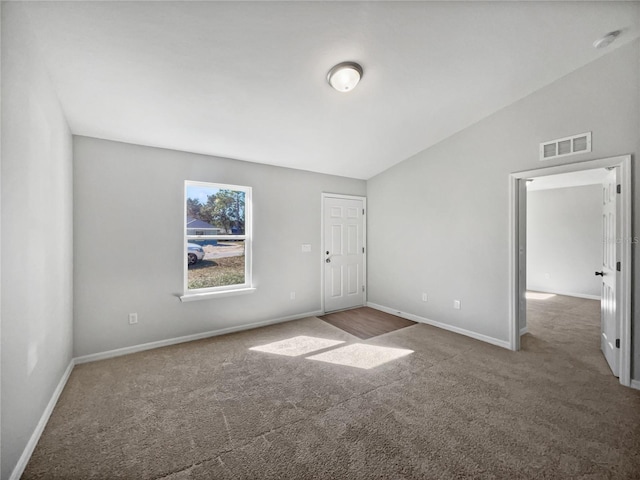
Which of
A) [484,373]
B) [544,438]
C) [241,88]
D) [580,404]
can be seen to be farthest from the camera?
[484,373]

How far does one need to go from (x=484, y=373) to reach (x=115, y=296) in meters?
4.02

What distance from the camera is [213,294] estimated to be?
11.7ft

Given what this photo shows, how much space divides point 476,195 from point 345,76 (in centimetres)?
234

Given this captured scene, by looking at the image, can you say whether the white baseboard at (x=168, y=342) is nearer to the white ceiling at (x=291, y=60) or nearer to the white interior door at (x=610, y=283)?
the white ceiling at (x=291, y=60)

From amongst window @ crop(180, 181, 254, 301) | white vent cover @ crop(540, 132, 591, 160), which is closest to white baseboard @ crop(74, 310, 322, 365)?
window @ crop(180, 181, 254, 301)

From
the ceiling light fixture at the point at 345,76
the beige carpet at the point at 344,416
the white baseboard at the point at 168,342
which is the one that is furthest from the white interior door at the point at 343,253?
the ceiling light fixture at the point at 345,76

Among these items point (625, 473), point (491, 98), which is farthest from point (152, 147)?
point (625, 473)

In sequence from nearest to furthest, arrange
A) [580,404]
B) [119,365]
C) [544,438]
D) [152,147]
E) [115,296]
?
[544,438]
[580,404]
[119,365]
[115,296]
[152,147]

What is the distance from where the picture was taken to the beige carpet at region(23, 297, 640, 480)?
158 centimetres

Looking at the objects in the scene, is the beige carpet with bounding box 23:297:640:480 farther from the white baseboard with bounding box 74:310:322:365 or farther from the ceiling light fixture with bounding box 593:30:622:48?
the ceiling light fixture with bounding box 593:30:622:48

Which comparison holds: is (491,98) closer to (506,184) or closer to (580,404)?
(506,184)

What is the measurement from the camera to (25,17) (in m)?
1.60

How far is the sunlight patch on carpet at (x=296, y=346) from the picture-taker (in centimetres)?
319

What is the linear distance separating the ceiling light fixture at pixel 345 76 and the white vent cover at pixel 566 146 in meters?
2.21
